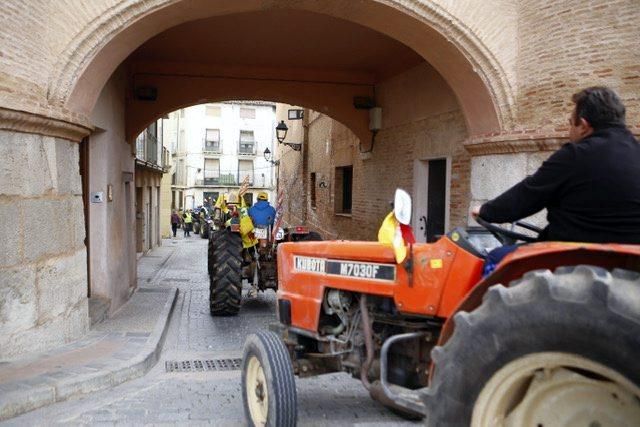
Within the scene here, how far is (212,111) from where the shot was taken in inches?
1924

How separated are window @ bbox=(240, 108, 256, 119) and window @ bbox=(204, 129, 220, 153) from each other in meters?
2.48

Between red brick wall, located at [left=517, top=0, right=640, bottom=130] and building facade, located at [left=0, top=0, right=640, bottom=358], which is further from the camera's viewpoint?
red brick wall, located at [left=517, top=0, right=640, bottom=130]

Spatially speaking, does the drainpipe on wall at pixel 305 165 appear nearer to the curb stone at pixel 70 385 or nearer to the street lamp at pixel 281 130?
the street lamp at pixel 281 130

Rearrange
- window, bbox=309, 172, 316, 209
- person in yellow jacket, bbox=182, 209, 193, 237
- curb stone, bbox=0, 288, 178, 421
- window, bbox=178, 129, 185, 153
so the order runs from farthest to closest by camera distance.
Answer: window, bbox=178, 129, 185, 153 → person in yellow jacket, bbox=182, 209, 193, 237 → window, bbox=309, 172, 316, 209 → curb stone, bbox=0, 288, 178, 421

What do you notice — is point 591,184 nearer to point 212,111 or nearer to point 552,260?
point 552,260

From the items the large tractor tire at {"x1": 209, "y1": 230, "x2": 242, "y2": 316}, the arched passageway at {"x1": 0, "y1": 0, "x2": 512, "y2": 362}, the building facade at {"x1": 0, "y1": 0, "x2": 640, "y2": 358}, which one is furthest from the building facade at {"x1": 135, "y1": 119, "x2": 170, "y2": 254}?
the large tractor tire at {"x1": 209, "y1": 230, "x2": 242, "y2": 316}

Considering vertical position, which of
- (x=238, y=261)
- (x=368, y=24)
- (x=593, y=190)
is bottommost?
(x=238, y=261)

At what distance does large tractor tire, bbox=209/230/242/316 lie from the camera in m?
8.10

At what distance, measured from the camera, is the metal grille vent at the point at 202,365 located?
581 cm

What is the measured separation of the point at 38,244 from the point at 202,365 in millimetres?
1951

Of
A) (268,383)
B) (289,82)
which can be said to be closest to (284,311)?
(268,383)

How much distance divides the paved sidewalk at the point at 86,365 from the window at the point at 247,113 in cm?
4331

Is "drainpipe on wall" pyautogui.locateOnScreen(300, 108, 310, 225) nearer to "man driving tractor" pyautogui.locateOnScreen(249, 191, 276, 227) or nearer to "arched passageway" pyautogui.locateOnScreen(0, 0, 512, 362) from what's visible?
"arched passageway" pyautogui.locateOnScreen(0, 0, 512, 362)

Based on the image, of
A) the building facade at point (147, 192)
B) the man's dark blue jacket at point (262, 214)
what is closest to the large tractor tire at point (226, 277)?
the man's dark blue jacket at point (262, 214)
